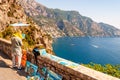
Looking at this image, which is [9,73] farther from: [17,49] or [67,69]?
[67,69]

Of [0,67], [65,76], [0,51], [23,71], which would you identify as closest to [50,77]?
[65,76]

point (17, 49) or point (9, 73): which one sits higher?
point (17, 49)

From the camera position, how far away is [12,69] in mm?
12812

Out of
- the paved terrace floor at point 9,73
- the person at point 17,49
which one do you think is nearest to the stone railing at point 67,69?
the person at point 17,49

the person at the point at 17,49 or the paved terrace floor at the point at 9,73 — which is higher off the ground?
the person at the point at 17,49

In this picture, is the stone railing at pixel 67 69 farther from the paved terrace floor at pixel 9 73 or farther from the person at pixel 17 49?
the paved terrace floor at pixel 9 73

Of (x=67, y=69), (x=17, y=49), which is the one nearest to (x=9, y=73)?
(x=17, y=49)

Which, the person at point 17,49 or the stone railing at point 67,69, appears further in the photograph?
the person at point 17,49

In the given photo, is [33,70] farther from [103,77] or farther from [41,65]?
[103,77]

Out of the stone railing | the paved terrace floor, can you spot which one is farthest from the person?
the stone railing

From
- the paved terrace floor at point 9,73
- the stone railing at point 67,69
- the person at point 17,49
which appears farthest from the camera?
the person at point 17,49

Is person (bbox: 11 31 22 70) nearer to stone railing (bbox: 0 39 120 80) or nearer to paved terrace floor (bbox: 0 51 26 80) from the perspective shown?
paved terrace floor (bbox: 0 51 26 80)

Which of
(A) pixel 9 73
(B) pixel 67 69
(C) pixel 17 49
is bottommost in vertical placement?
(A) pixel 9 73

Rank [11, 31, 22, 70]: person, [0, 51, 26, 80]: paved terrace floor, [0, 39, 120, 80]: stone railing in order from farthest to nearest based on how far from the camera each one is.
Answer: [11, 31, 22, 70]: person < [0, 51, 26, 80]: paved terrace floor < [0, 39, 120, 80]: stone railing
